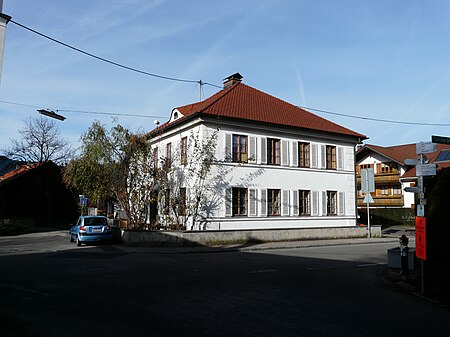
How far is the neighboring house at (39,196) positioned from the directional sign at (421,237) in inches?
1721

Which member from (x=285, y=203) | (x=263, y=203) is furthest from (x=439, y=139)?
(x=285, y=203)

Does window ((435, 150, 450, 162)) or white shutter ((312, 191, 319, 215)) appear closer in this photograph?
window ((435, 150, 450, 162))

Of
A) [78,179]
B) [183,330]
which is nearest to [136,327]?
[183,330]

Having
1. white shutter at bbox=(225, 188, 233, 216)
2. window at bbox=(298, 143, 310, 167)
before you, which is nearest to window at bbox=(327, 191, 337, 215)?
window at bbox=(298, 143, 310, 167)

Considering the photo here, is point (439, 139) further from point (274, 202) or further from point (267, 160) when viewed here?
point (274, 202)

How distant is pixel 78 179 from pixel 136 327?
23560mm

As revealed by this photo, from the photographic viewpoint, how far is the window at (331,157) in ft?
96.9

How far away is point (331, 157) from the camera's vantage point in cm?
2973

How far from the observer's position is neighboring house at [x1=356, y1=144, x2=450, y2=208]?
50875mm

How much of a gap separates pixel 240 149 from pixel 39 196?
33694 millimetres

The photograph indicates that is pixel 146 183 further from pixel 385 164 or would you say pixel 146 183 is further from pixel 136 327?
pixel 385 164

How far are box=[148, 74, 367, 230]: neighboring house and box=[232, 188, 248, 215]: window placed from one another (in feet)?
0.20

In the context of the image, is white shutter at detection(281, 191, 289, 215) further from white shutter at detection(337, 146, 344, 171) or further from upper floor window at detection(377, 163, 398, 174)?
upper floor window at detection(377, 163, 398, 174)

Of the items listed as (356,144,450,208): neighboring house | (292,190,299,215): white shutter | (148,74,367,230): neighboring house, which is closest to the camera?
(148,74,367,230): neighboring house
